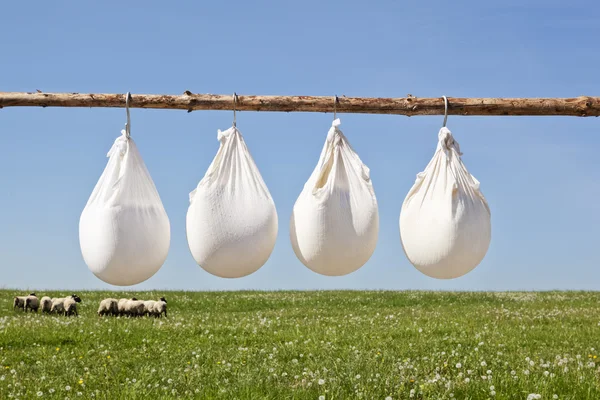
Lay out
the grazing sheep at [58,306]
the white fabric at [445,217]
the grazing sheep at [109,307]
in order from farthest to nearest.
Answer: the grazing sheep at [58,306], the grazing sheep at [109,307], the white fabric at [445,217]

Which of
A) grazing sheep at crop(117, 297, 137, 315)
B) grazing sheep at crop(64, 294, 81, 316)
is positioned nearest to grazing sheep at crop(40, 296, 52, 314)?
grazing sheep at crop(64, 294, 81, 316)

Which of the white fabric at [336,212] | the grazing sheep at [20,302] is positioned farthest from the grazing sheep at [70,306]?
Answer: the white fabric at [336,212]

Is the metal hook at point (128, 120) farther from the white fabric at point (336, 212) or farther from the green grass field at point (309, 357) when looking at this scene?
the green grass field at point (309, 357)

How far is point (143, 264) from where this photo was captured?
4590 mm

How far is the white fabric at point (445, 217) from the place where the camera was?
14.8 ft

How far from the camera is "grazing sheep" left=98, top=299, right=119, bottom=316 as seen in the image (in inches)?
647

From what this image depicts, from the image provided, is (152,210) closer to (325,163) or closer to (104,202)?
(104,202)

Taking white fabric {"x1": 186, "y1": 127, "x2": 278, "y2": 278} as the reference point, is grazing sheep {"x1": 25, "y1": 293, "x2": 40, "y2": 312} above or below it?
below

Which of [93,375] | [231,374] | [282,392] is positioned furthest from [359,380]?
[93,375]

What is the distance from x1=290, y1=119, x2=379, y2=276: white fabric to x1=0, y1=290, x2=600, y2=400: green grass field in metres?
3.11

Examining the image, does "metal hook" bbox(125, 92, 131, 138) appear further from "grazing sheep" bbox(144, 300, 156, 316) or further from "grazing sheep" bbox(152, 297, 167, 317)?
"grazing sheep" bbox(144, 300, 156, 316)

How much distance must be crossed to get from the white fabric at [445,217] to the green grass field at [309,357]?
2997 mm

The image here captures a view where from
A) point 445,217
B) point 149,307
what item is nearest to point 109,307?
point 149,307

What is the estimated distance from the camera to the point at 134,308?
53.4ft
